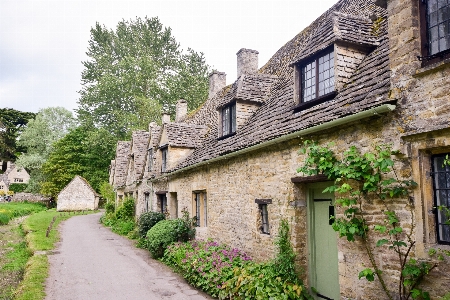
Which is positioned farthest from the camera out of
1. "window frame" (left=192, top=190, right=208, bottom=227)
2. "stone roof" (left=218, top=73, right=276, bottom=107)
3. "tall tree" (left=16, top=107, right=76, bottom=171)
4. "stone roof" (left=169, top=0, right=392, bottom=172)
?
"tall tree" (left=16, top=107, right=76, bottom=171)

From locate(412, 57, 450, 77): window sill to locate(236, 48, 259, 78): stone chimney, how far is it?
420 inches

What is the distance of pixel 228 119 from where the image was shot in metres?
13.0

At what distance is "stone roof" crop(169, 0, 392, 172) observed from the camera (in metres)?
6.44

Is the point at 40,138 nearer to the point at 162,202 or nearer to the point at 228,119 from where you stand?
the point at 162,202

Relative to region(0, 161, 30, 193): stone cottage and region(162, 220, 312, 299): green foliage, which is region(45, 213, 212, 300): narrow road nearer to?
region(162, 220, 312, 299): green foliage

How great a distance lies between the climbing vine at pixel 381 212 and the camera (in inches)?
199

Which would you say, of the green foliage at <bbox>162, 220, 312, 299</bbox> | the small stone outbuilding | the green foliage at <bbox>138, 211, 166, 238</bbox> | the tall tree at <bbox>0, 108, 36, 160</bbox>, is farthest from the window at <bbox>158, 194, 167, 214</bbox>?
the tall tree at <bbox>0, 108, 36, 160</bbox>

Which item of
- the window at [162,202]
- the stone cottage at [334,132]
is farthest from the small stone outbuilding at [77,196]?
the stone cottage at [334,132]

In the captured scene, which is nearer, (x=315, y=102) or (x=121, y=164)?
(x=315, y=102)

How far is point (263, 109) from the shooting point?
11453 mm

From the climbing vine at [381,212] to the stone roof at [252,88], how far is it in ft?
19.5

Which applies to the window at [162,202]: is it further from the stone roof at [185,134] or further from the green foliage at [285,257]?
the green foliage at [285,257]

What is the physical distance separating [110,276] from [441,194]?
994 cm

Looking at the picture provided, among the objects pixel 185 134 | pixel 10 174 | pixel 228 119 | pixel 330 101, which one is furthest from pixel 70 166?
pixel 330 101
